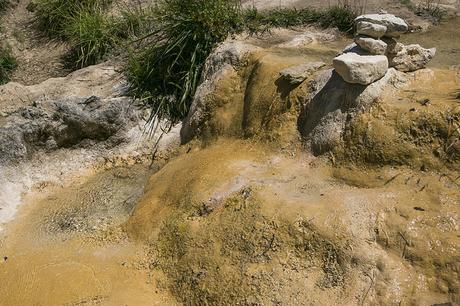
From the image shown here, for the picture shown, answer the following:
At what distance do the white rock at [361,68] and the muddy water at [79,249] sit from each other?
2.14m

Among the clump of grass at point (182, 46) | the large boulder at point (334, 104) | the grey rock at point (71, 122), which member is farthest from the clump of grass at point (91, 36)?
the large boulder at point (334, 104)

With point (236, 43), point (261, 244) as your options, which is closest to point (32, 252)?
point (261, 244)

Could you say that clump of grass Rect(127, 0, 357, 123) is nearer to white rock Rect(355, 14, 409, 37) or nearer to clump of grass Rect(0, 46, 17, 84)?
white rock Rect(355, 14, 409, 37)

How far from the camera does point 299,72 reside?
4941 millimetres

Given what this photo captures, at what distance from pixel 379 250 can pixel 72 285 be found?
235cm

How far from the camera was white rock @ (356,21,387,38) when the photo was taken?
4.54m

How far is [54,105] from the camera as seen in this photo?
6160mm

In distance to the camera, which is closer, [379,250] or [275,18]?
[379,250]

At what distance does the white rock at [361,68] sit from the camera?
4.30 meters

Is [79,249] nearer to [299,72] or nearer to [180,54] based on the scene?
[299,72]

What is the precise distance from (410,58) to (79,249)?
10.7 feet

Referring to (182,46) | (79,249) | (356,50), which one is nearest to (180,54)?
(182,46)

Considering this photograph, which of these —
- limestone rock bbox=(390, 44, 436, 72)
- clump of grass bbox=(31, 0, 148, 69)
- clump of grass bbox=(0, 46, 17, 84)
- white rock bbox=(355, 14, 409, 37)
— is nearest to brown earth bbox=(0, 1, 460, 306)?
limestone rock bbox=(390, 44, 436, 72)

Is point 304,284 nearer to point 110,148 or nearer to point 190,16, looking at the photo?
point 110,148
